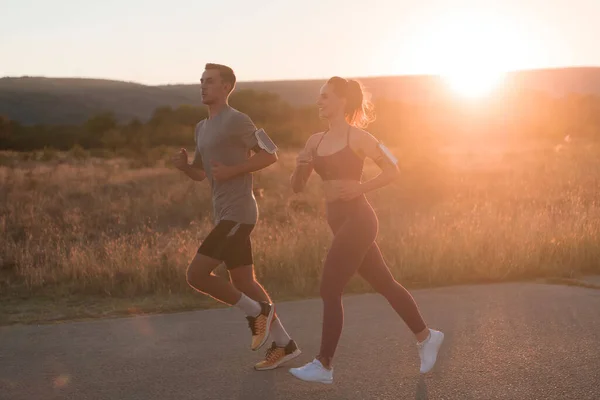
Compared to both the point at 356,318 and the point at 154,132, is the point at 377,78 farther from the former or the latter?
the point at 356,318

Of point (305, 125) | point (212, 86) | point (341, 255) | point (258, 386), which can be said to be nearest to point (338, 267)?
point (341, 255)

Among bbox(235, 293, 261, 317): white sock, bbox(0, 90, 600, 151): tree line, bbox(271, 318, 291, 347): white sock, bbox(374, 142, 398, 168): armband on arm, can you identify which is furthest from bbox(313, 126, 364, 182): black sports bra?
bbox(0, 90, 600, 151): tree line

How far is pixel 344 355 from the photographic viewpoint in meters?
4.83

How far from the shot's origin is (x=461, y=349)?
4.91 meters

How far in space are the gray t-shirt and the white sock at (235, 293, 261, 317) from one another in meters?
0.50

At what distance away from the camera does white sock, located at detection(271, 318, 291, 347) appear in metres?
4.76

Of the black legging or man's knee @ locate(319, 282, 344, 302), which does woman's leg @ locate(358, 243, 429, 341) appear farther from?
man's knee @ locate(319, 282, 344, 302)

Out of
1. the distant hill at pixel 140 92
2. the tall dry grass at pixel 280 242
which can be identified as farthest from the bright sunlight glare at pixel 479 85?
the tall dry grass at pixel 280 242

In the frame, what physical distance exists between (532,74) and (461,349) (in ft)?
387

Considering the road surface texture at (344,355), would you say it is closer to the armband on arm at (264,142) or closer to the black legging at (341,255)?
the black legging at (341,255)

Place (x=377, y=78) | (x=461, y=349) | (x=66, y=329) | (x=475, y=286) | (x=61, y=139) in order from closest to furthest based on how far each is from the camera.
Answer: (x=461, y=349), (x=66, y=329), (x=475, y=286), (x=61, y=139), (x=377, y=78)

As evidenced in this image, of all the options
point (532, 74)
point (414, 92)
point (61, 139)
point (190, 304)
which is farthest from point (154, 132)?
point (532, 74)

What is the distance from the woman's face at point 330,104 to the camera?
4.48 meters

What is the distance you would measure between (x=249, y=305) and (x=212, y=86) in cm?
142
